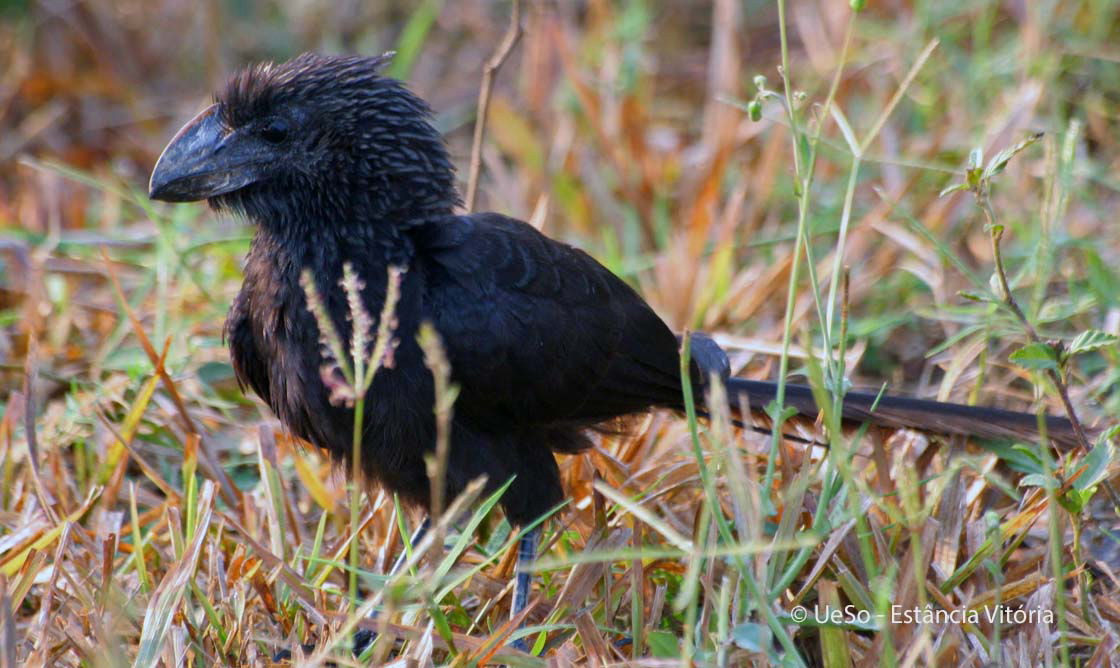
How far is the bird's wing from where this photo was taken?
2672 mm

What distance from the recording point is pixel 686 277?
4109 millimetres

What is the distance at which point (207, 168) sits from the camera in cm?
282

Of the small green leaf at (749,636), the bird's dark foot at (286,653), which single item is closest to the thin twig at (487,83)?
the bird's dark foot at (286,653)

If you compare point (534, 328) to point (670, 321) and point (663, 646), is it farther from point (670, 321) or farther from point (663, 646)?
point (670, 321)

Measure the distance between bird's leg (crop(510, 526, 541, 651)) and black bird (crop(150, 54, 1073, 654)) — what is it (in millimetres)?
12

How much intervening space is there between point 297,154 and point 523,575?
3.69 feet

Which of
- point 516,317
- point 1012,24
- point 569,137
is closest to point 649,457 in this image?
point 516,317

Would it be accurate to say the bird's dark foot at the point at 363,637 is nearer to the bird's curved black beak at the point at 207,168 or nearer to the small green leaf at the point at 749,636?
the bird's curved black beak at the point at 207,168

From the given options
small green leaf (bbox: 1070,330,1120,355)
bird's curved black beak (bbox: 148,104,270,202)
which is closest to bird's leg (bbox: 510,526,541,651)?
bird's curved black beak (bbox: 148,104,270,202)

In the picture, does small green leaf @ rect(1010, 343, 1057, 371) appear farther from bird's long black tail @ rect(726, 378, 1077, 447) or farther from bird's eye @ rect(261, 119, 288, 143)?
bird's eye @ rect(261, 119, 288, 143)

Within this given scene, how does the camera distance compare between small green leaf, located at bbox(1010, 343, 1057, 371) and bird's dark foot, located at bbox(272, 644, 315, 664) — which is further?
bird's dark foot, located at bbox(272, 644, 315, 664)

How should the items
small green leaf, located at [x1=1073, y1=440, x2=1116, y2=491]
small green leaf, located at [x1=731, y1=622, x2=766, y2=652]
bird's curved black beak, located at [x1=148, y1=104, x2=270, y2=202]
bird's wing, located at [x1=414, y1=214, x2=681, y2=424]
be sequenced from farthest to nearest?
bird's curved black beak, located at [x1=148, y1=104, x2=270, y2=202]
bird's wing, located at [x1=414, y1=214, x2=681, y2=424]
small green leaf, located at [x1=1073, y1=440, x2=1116, y2=491]
small green leaf, located at [x1=731, y1=622, x2=766, y2=652]

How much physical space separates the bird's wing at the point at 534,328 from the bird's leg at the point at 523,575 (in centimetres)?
32

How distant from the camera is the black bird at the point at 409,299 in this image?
105 inches
